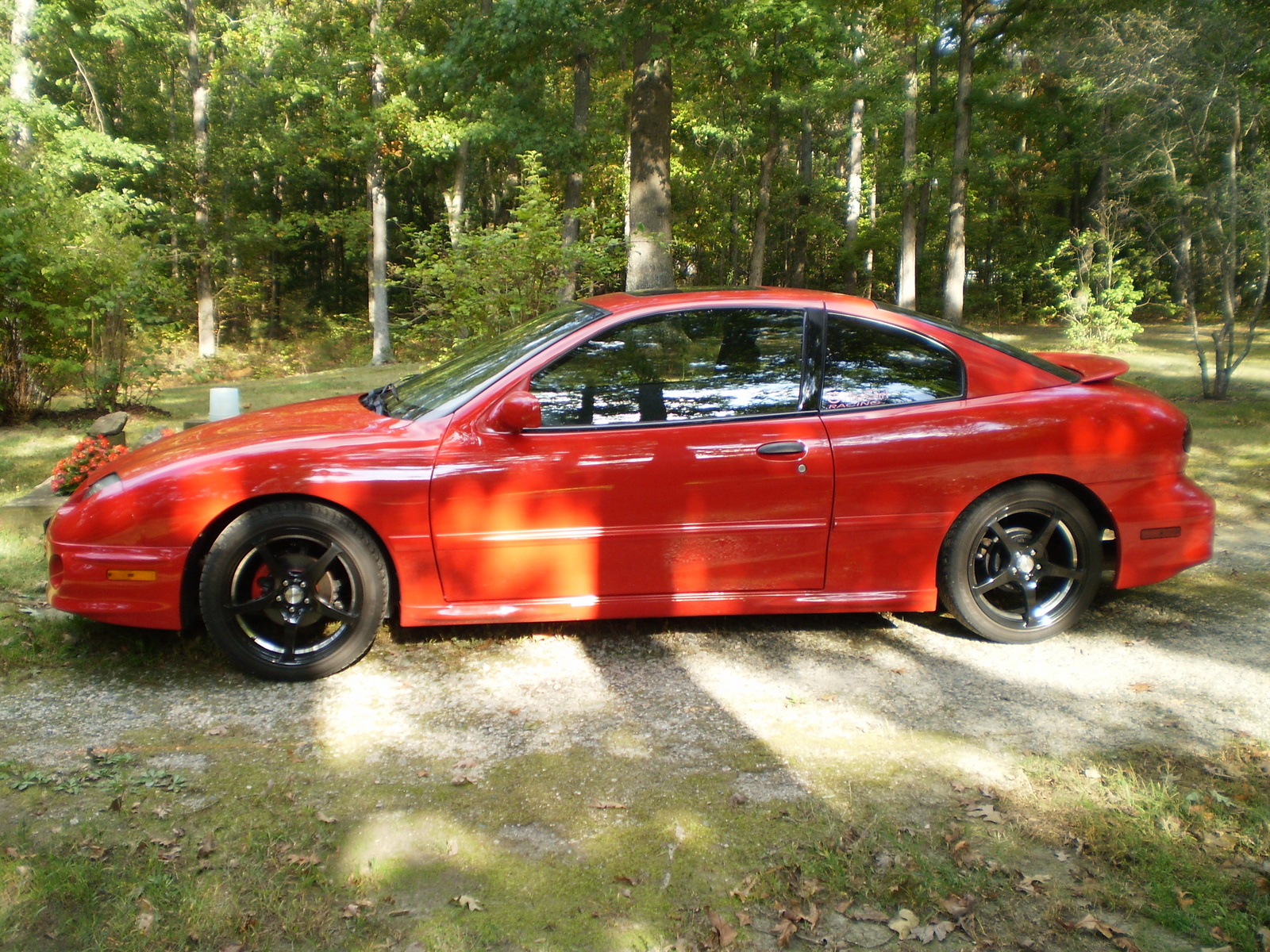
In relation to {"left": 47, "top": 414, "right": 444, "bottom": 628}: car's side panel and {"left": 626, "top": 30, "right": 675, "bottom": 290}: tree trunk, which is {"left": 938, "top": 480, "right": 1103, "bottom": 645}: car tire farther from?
{"left": 626, "top": 30, "right": 675, "bottom": 290}: tree trunk

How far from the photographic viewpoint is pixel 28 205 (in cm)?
943

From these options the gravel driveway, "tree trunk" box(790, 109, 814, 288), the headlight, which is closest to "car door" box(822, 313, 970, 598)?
the gravel driveway

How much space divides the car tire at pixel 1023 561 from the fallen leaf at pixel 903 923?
200cm

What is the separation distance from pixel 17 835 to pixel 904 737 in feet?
9.56

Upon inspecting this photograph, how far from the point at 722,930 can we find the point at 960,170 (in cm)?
2126

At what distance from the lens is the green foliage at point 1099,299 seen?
18.1 meters

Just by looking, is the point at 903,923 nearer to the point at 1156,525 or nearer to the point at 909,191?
the point at 1156,525

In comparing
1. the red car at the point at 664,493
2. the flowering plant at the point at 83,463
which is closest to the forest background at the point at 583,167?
the flowering plant at the point at 83,463

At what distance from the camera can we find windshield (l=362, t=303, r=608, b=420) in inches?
159

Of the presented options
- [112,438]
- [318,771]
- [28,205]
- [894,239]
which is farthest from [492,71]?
[894,239]

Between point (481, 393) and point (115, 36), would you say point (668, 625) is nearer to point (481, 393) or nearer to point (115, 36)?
point (481, 393)

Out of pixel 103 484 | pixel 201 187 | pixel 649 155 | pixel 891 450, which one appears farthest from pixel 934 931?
pixel 201 187

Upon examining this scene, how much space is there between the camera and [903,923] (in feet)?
7.88

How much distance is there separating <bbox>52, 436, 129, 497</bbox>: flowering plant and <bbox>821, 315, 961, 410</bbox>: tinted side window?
14.3 feet
